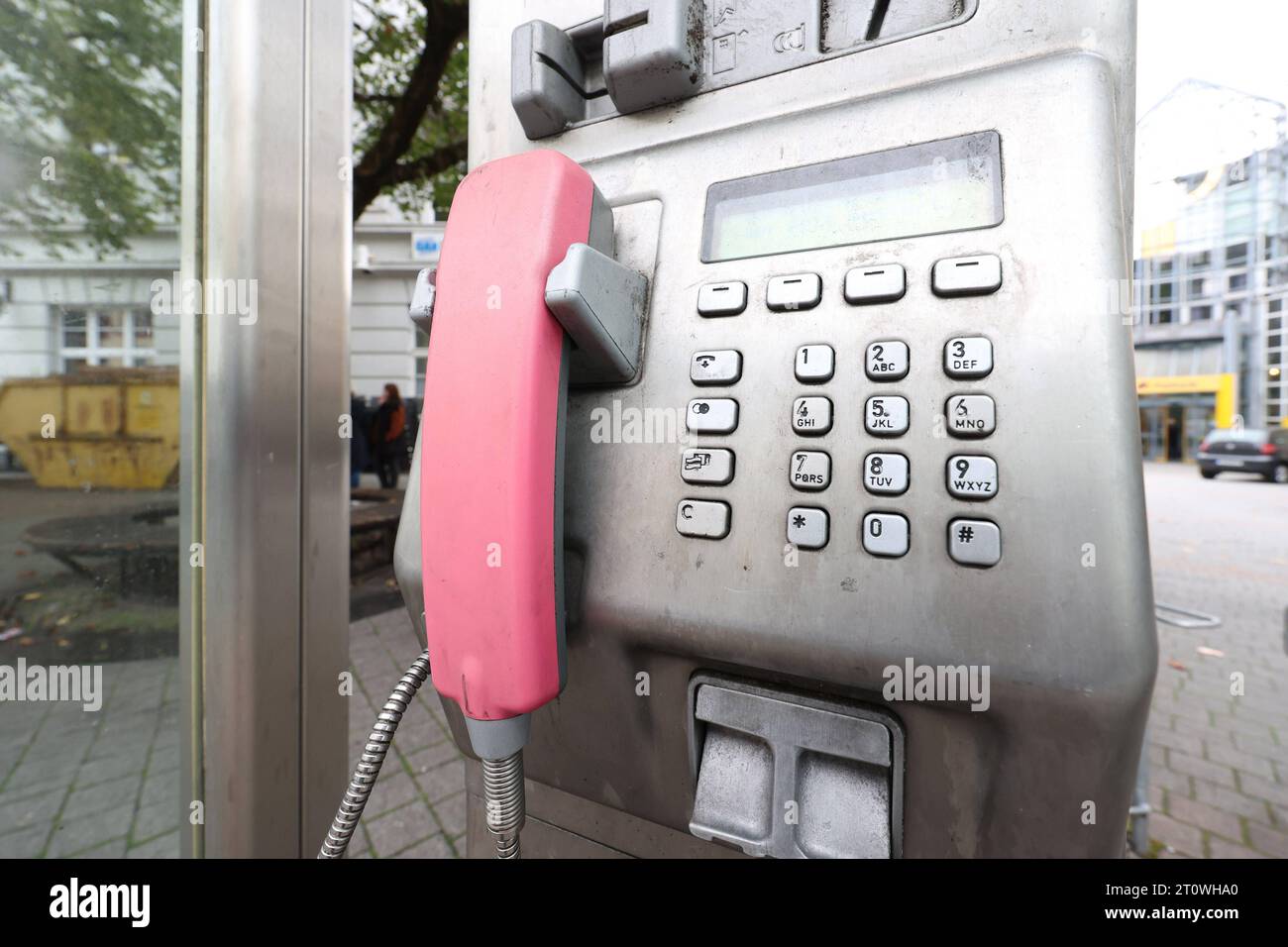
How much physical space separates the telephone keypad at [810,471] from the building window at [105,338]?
3.24 ft

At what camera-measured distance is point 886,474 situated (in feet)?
1.64

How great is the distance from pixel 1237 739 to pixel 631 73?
10.1 feet

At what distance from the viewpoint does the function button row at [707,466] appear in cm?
55

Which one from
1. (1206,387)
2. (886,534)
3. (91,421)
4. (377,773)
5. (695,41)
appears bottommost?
(377,773)

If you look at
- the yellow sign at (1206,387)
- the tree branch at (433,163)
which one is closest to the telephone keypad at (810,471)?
the tree branch at (433,163)

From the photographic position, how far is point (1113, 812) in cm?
45

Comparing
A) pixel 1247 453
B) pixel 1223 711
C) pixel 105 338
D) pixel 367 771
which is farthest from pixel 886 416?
pixel 1247 453

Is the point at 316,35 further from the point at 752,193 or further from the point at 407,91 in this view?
the point at 407,91

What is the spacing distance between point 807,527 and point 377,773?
491 millimetres

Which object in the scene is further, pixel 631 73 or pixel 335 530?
pixel 335 530

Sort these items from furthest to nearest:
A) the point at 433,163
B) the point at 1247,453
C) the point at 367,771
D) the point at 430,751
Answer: the point at 1247,453, the point at 433,163, the point at 430,751, the point at 367,771

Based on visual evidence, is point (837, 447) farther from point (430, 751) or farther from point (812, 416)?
point (430, 751)

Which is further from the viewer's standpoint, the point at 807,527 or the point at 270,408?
the point at 270,408
